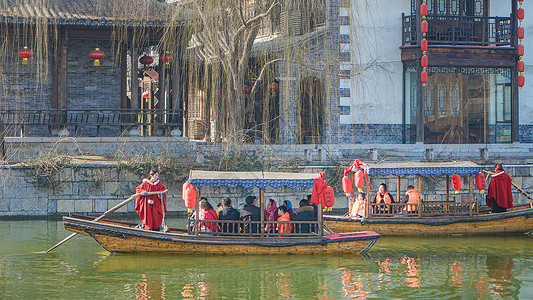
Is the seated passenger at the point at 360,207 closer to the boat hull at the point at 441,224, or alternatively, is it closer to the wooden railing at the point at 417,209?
the wooden railing at the point at 417,209

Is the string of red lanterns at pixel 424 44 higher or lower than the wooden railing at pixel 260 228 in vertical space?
higher

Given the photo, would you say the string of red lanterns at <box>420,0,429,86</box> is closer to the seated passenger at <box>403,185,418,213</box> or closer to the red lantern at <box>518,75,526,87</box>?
the red lantern at <box>518,75,526,87</box>

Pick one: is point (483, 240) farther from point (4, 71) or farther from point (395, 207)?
point (4, 71)

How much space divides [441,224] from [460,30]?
8225 mm

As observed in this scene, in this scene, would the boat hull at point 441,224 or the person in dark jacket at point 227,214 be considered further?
the boat hull at point 441,224

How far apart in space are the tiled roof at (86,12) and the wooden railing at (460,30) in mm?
6423

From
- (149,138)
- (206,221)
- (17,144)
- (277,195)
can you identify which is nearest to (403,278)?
(206,221)

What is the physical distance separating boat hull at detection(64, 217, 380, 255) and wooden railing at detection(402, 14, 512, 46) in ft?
31.8

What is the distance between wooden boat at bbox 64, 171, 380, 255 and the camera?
38.1 ft

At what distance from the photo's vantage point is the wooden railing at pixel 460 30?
20359 millimetres

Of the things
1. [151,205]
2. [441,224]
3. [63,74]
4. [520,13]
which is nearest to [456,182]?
[441,224]

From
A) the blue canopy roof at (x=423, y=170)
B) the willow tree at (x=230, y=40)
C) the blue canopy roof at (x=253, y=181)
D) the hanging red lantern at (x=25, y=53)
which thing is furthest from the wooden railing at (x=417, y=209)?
the hanging red lantern at (x=25, y=53)

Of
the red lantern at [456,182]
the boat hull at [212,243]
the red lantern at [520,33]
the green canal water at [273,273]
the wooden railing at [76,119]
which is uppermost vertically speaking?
the red lantern at [520,33]

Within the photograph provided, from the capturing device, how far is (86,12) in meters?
18.1
